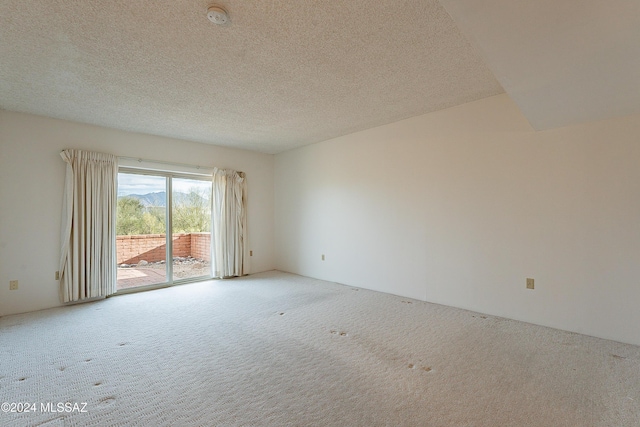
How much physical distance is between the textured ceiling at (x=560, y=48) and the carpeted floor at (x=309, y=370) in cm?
Result: 207

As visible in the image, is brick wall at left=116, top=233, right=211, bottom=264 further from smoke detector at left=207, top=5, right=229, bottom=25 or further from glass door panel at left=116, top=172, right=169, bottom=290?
smoke detector at left=207, top=5, right=229, bottom=25

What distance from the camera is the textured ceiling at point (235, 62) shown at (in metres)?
1.93

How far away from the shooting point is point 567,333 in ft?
9.34

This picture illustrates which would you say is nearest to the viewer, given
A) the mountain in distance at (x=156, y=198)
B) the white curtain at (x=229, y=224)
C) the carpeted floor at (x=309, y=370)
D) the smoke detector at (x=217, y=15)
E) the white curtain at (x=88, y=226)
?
the carpeted floor at (x=309, y=370)

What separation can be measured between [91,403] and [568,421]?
2.86 m

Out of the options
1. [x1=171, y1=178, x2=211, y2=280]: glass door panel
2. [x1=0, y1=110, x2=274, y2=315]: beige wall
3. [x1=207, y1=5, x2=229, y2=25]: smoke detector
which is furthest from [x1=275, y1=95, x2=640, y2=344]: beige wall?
[x1=0, y1=110, x2=274, y2=315]: beige wall

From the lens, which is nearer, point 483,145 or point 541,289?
point 541,289

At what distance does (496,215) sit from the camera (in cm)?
336

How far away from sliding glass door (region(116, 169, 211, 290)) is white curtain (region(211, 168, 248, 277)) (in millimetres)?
191

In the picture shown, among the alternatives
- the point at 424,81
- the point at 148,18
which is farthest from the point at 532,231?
the point at 148,18

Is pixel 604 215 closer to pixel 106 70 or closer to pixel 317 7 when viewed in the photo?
pixel 317 7

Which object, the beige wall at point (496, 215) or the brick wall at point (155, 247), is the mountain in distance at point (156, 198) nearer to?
the brick wall at point (155, 247)

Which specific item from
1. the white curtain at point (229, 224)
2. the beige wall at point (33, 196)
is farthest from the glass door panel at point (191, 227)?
the beige wall at point (33, 196)

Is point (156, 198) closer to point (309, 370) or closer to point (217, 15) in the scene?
point (217, 15)
